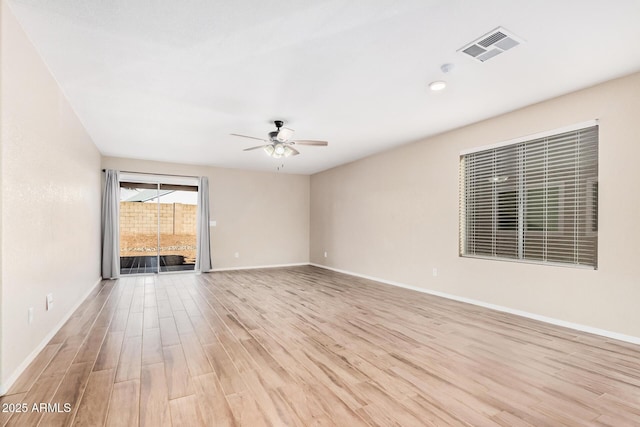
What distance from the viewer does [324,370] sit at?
2.36m

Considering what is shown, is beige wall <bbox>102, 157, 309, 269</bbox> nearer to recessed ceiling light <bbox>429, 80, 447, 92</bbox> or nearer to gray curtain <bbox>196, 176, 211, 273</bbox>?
gray curtain <bbox>196, 176, 211, 273</bbox>

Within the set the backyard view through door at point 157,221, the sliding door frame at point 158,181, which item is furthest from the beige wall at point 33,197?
the backyard view through door at point 157,221

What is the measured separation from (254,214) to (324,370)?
6.07 meters

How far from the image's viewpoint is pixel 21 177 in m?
2.26

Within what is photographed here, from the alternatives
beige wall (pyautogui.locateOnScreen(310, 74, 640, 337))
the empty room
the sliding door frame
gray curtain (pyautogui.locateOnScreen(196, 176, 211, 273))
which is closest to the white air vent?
the empty room

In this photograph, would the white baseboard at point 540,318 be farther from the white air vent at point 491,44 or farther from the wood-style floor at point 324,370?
the white air vent at point 491,44

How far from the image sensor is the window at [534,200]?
3.36m

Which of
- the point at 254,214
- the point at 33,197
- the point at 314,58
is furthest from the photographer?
the point at 254,214

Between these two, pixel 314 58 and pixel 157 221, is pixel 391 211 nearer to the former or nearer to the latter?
pixel 314 58

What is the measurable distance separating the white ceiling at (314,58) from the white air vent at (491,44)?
0.18 ft

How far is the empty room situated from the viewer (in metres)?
2.01

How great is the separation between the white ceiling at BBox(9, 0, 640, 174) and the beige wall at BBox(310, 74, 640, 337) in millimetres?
302

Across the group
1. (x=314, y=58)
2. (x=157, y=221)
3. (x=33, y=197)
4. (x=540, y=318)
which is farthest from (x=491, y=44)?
(x=157, y=221)

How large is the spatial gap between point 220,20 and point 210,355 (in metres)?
2.66
